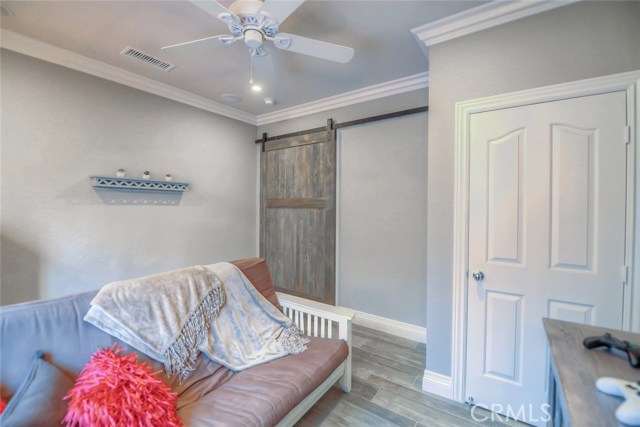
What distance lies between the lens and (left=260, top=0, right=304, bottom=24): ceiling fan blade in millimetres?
1375

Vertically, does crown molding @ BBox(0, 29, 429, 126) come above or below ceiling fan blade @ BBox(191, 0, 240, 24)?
above

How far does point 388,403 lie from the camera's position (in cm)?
188

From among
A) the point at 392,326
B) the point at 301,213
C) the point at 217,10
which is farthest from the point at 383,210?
the point at 217,10

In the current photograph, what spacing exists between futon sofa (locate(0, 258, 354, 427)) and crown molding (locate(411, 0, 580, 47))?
2.34 meters

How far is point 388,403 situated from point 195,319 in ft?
4.72

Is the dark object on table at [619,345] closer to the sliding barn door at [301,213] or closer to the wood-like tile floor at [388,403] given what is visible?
the wood-like tile floor at [388,403]

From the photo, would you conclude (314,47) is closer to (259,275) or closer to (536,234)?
(259,275)

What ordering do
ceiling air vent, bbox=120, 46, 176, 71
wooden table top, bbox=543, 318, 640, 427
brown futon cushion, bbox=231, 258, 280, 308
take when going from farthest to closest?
ceiling air vent, bbox=120, 46, 176, 71 → brown futon cushion, bbox=231, 258, 280, 308 → wooden table top, bbox=543, 318, 640, 427

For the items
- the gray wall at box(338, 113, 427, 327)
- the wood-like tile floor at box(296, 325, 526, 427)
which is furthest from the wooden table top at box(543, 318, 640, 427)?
the gray wall at box(338, 113, 427, 327)

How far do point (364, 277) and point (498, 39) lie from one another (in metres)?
2.45

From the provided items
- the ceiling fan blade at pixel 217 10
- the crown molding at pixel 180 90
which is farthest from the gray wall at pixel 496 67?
the ceiling fan blade at pixel 217 10

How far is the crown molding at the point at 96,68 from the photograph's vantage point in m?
2.14

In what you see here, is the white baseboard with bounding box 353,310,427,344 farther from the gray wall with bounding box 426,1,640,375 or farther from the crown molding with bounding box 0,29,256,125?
the crown molding with bounding box 0,29,256,125

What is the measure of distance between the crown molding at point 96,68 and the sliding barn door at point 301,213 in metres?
1.04
